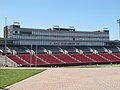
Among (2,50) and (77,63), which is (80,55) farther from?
(2,50)

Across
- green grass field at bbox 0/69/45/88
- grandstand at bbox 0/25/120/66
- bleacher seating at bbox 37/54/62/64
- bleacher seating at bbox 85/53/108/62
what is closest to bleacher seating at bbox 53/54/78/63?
grandstand at bbox 0/25/120/66

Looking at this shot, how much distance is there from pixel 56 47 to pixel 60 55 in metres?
7.09

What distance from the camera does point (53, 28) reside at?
9100 cm

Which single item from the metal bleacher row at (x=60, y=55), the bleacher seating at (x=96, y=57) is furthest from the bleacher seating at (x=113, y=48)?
the bleacher seating at (x=96, y=57)

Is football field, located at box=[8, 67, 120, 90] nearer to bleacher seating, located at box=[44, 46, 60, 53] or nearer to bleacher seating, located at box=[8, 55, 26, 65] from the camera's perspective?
bleacher seating, located at box=[8, 55, 26, 65]

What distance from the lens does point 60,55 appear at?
68375mm

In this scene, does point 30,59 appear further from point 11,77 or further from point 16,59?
point 11,77

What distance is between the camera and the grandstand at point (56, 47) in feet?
201

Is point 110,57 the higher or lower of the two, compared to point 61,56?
lower

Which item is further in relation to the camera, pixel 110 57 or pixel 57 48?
pixel 57 48

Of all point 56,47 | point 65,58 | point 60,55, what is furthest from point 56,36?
point 65,58

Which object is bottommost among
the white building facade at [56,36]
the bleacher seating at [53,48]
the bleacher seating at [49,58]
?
the bleacher seating at [49,58]

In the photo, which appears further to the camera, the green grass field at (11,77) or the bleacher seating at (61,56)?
the bleacher seating at (61,56)

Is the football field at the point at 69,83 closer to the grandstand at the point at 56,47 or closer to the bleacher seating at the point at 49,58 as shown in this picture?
the grandstand at the point at 56,47
